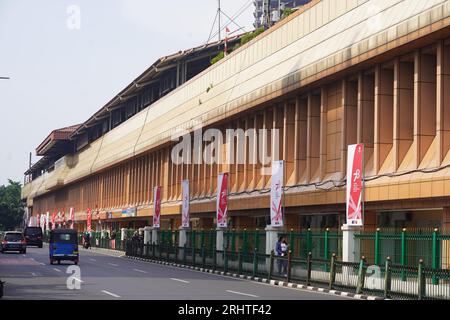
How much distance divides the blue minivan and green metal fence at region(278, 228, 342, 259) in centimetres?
1382

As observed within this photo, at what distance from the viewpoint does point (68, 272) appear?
1544 inches

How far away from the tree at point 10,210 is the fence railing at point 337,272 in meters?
128

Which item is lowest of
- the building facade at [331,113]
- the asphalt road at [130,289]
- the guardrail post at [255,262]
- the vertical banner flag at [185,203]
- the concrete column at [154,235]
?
the asphalt road at [130,289]

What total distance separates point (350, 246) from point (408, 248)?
3.87m

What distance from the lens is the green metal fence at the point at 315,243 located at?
3366 centimetres

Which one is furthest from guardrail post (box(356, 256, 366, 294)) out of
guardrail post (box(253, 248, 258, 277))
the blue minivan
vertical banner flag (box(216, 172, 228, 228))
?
the blue minivan

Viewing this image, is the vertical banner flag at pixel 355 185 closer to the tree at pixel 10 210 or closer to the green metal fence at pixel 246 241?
the green metal fence at pixel 246 241

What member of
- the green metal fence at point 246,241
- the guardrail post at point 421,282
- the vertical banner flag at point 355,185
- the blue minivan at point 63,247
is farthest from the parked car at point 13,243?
the guardrail post at point 421,282

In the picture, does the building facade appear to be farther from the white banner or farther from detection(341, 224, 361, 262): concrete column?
detection(341, 224, 361, 262): concrete column

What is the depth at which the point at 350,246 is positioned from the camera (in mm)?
31953

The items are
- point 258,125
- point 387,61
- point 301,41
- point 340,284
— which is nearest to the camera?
point 340,284

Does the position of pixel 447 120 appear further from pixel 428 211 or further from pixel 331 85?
pixel 331 85

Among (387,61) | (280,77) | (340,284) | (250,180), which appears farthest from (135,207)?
(340,284)

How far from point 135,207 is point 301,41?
39328 mm
